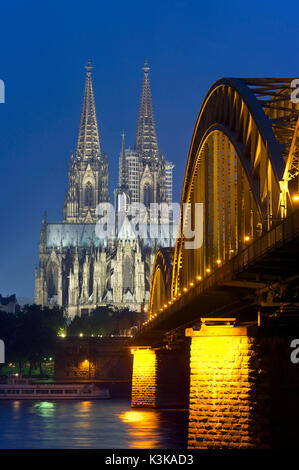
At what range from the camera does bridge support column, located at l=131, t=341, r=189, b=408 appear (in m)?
89.9

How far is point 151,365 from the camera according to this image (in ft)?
302

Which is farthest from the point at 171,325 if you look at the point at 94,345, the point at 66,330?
the point at 66,330

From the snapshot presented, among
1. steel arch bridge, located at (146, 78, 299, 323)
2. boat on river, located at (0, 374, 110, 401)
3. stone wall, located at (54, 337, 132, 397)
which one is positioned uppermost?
steel arch bridge, located at (146, 78, 299, 323)

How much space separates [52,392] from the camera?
121 m

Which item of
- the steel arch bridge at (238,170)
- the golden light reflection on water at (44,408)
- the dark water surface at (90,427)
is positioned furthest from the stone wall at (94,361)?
the steel arch bridge at (238,170)

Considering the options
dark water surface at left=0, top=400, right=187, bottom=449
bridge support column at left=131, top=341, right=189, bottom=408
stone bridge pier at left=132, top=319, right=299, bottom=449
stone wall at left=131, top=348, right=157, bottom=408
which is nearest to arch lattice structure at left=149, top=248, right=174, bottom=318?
stone wall at left=131, top=348, right=157, bottom=408

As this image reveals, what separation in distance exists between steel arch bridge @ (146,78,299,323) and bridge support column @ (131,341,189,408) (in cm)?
1919

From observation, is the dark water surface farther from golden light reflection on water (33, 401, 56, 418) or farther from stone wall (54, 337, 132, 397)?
stone wall (54, 337, 132, 397)

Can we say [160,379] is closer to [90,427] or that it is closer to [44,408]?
[44,408]

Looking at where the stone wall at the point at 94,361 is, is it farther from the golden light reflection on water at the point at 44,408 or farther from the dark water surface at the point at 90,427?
the dark water surface at the point at 90,427

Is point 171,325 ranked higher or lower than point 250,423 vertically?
higher

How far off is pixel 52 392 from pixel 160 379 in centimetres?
3286
